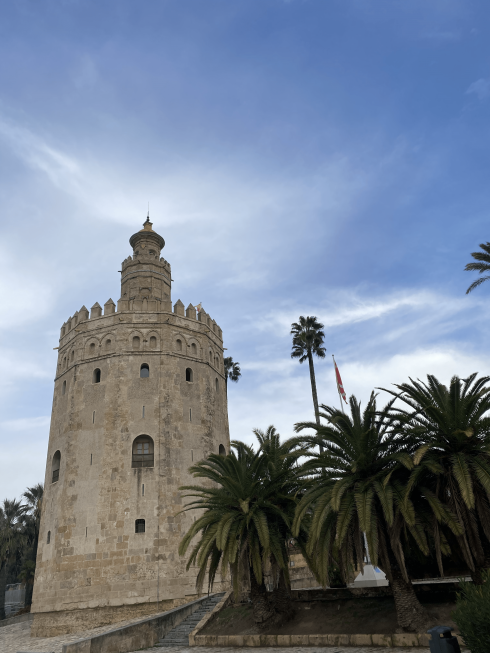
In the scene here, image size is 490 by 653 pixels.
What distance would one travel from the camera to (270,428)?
18.1 metres

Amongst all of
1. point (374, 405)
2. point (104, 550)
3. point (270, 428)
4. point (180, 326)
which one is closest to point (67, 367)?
point (180, 326)

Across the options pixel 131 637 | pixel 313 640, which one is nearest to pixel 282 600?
pixel 313 640

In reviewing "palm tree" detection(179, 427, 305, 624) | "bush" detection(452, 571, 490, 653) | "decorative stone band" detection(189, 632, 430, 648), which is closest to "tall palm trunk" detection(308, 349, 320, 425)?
"palm tree" detection(179, 427, 305, 624)

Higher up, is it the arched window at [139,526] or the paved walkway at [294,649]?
the arched window at [139,526]

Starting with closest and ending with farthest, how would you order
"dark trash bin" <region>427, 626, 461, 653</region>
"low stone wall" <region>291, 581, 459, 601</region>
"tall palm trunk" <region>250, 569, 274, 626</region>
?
"dark trash bin" <region>427, 626, 461, 653</region>
"low stone wall" <region>291, 581, 459, 601</region>
"tall palm trunk" <region>250, 569, 274, 626</region>

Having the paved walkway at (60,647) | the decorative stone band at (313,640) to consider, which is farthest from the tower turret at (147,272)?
the decorative stone band at (313,640)

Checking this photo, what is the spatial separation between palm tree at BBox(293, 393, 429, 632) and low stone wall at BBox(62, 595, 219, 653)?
6617 mm

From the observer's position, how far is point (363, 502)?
41.0 ft

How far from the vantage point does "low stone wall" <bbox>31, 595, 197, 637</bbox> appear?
69.8 feet

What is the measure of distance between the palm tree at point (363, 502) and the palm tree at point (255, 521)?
1337mm

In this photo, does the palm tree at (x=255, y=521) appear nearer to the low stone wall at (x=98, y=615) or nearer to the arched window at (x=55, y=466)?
the low stone wall at (x=98, y=615)

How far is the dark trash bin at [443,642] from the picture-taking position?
26.1ft

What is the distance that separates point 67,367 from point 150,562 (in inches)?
439

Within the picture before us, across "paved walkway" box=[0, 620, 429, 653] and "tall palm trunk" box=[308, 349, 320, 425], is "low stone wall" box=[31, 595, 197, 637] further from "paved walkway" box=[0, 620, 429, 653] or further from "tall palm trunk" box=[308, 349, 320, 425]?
"tall palm trunk" box=[308, 349, 320, 425]
